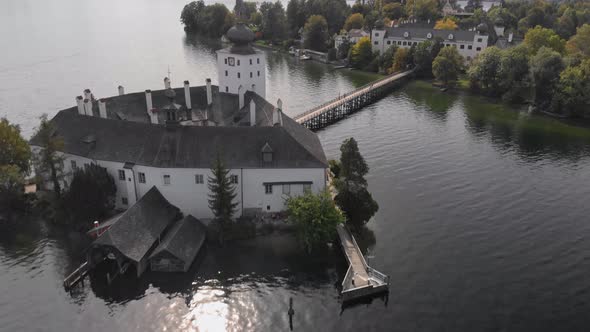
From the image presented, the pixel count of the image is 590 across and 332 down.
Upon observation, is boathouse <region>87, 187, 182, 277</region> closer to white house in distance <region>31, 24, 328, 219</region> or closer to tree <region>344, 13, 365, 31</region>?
white house in distance <region>31, 24, 328, 219</region>

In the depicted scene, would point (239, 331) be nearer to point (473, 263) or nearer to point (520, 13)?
point (473, 263)

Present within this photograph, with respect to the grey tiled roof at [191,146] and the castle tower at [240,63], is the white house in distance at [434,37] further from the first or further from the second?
the grey tiled roof at [191,146]

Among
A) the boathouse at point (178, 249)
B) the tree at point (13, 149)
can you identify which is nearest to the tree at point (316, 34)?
the tree at point (13, 149)

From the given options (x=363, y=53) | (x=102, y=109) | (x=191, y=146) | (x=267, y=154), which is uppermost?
(x=363, y=53)

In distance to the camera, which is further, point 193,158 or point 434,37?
point 434,37

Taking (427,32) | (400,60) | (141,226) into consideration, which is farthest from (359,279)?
(427,32)

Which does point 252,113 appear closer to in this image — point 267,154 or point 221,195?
point 267,154
